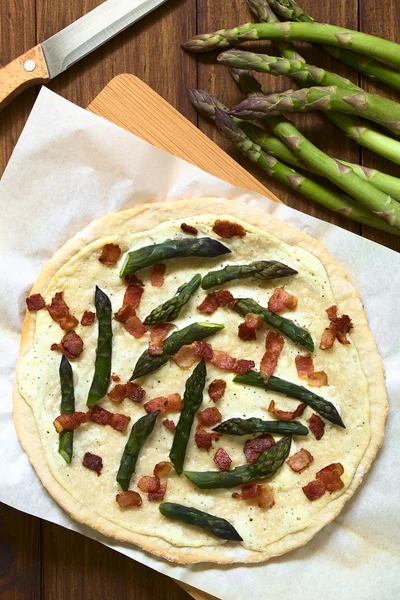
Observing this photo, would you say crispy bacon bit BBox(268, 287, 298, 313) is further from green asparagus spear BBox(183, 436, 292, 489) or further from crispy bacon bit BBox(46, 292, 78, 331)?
crispy bacon bit BBox(46, 292, 78, 331)

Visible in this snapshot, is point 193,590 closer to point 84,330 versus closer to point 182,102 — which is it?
point 84,330

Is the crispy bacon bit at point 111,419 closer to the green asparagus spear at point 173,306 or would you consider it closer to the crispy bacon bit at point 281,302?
the green asparagus spear at point 173,306

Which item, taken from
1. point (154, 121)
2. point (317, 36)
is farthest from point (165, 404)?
point (317, 36)

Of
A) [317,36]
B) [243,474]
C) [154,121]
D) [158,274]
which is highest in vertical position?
[317,36]

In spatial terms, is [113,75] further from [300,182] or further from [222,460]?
[222,460]

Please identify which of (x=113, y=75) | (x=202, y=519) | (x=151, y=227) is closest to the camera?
(x=202, y=519)

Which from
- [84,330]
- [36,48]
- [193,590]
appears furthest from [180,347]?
[36,48]
